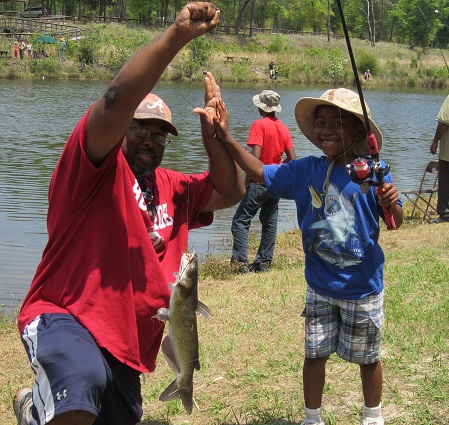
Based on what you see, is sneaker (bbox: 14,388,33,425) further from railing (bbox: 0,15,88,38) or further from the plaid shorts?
railing (bbox: 0,15,88,38)

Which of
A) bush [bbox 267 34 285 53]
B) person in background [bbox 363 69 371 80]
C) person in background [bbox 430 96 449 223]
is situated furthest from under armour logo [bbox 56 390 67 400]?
bush [bbox 267 34 285 53]

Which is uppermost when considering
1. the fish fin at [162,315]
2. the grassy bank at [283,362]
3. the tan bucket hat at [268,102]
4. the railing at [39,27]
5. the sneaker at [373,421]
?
the tan bucket hat at [268,102]

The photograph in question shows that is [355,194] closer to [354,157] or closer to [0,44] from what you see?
[354,157]

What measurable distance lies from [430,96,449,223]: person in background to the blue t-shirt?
6965 mm

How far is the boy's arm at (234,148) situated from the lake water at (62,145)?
786 millimetres

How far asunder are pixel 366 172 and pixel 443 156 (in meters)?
7.48

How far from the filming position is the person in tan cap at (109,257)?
2.78 meters

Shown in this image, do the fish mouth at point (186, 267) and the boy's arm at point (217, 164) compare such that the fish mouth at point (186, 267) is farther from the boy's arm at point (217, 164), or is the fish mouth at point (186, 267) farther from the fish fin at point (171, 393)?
the boy's arm at point (217, 164)

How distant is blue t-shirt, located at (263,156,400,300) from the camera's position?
3650 millimetres

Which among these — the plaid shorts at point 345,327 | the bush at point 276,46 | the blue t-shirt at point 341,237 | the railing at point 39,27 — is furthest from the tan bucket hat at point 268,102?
the bush at point 276,46

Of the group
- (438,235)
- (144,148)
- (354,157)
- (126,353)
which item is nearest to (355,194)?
(354,157)

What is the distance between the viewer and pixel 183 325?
321cm

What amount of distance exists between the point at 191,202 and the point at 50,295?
98cm

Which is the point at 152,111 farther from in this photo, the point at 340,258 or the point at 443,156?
the point at 443,156
